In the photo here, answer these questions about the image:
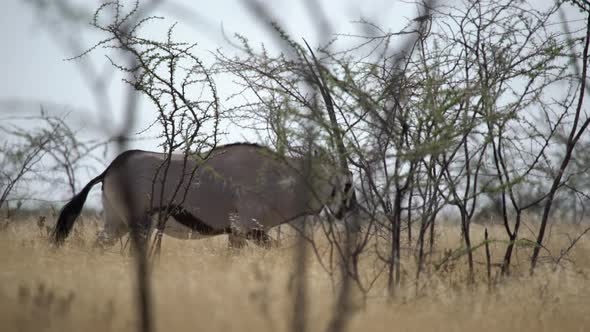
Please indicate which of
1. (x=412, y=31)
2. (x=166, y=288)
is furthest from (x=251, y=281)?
(x=412, y=31)

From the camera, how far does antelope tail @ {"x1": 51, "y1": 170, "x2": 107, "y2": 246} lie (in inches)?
290

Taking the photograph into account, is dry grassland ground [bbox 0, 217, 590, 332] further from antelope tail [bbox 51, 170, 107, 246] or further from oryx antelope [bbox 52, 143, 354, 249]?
oryx antelope [bbox 52, 143, 354, 249]

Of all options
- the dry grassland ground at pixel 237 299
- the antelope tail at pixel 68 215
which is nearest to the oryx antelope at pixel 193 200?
the antelope tail at pixel 68 215

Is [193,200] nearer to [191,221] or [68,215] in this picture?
[191,221]

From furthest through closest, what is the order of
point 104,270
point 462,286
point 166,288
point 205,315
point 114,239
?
point 114,239 < point 462,286 < point 104,270 < point 166,288 < point 205,315

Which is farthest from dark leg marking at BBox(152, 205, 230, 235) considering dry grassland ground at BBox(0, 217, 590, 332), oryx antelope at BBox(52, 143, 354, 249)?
dry grassland ground at BBox(0, 217, 590, 332)

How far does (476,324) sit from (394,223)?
1099 mm

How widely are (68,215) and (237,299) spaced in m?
4.59

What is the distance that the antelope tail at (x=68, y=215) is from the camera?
736cm

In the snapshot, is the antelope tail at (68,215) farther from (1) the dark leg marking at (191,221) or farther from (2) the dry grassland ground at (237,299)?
(2) the dry grassland ground at (237,299)

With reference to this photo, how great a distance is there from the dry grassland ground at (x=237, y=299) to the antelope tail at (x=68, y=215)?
121 cm

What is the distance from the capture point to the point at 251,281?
13.6 feet

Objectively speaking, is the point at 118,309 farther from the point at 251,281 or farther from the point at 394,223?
the point at 394,223

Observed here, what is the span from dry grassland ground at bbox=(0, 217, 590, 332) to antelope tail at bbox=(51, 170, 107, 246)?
1207mm
